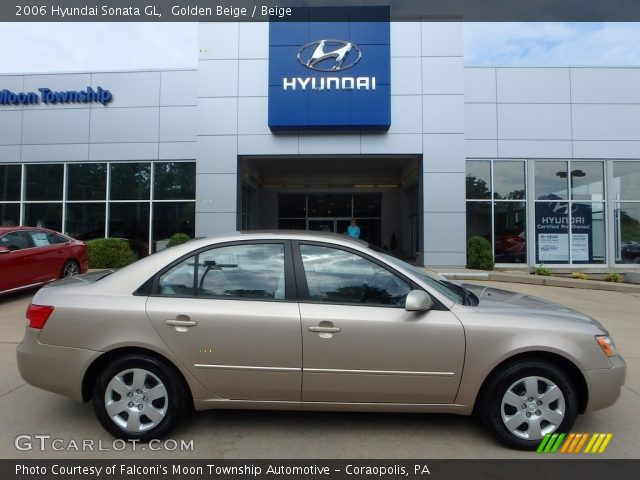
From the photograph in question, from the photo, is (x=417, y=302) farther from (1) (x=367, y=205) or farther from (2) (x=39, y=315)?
(1) (x=367, y=205)

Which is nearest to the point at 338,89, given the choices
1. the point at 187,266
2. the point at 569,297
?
the point at 569,297

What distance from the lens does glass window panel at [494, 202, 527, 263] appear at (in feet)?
48.1

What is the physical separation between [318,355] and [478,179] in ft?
43.4

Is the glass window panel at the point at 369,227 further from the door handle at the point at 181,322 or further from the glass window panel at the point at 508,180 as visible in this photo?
the door handle at the point at 181,322

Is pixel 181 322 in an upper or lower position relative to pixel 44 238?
lower

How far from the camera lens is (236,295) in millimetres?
3219

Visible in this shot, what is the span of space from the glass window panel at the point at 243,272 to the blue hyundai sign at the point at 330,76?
1082cm

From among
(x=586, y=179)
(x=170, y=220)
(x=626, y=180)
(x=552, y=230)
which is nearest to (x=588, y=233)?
(x=552, y=230)

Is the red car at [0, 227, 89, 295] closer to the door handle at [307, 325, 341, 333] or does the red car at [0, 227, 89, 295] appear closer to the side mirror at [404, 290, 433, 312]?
the door handle at [307, 325, 341, 333]

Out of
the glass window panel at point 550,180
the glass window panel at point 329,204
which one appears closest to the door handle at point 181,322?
the glass window panel at point 550,180

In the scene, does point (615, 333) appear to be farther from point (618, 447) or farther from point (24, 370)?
point (24, 370)

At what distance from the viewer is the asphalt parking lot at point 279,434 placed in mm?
2986

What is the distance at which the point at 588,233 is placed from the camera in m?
14.8

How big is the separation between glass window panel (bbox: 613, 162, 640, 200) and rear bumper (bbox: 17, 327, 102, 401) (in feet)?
56.2
